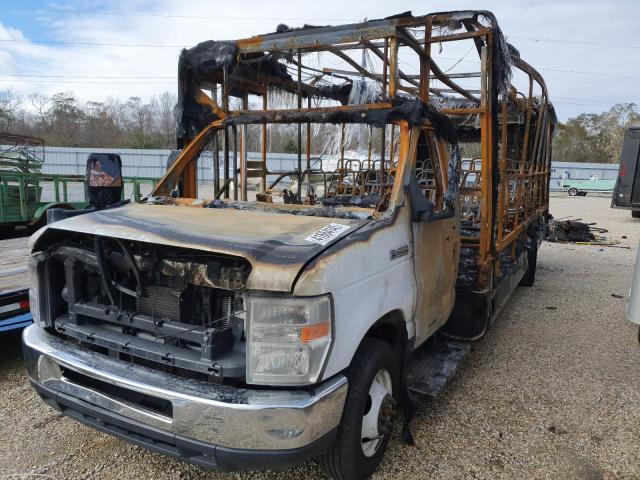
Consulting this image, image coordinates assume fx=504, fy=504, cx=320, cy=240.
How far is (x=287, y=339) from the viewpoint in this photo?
2.26 m

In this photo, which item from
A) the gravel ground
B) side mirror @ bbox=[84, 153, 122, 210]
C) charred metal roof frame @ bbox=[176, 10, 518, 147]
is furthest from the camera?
side mirror @ bbox=[84, 153, 122, 210]

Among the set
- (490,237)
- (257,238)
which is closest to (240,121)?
(257,238)

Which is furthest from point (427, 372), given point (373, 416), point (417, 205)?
point (417, 205)

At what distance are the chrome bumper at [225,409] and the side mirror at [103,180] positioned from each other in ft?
6.51

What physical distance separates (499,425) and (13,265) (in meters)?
4.84

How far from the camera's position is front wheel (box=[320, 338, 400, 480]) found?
2584 mm

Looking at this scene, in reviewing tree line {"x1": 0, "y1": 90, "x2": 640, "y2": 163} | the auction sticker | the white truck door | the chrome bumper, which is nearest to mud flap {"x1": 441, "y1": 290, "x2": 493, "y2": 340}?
the white truck door

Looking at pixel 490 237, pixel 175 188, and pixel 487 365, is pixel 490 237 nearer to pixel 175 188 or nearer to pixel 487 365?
pixel 487 365

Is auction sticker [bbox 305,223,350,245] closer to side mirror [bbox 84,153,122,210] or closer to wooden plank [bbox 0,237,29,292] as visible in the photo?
side mirror [bbox 84,153,122,210]

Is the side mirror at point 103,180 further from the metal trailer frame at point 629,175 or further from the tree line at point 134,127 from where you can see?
the tree line at point 134,127

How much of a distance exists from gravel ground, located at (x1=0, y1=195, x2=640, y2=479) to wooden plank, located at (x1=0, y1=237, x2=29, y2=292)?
2.42 feet

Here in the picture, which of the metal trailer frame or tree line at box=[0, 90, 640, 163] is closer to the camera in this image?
the metal trailer frame

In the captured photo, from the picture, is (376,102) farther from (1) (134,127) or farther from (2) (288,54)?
(1) (134,127)

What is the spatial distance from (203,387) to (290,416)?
17.5 inches
